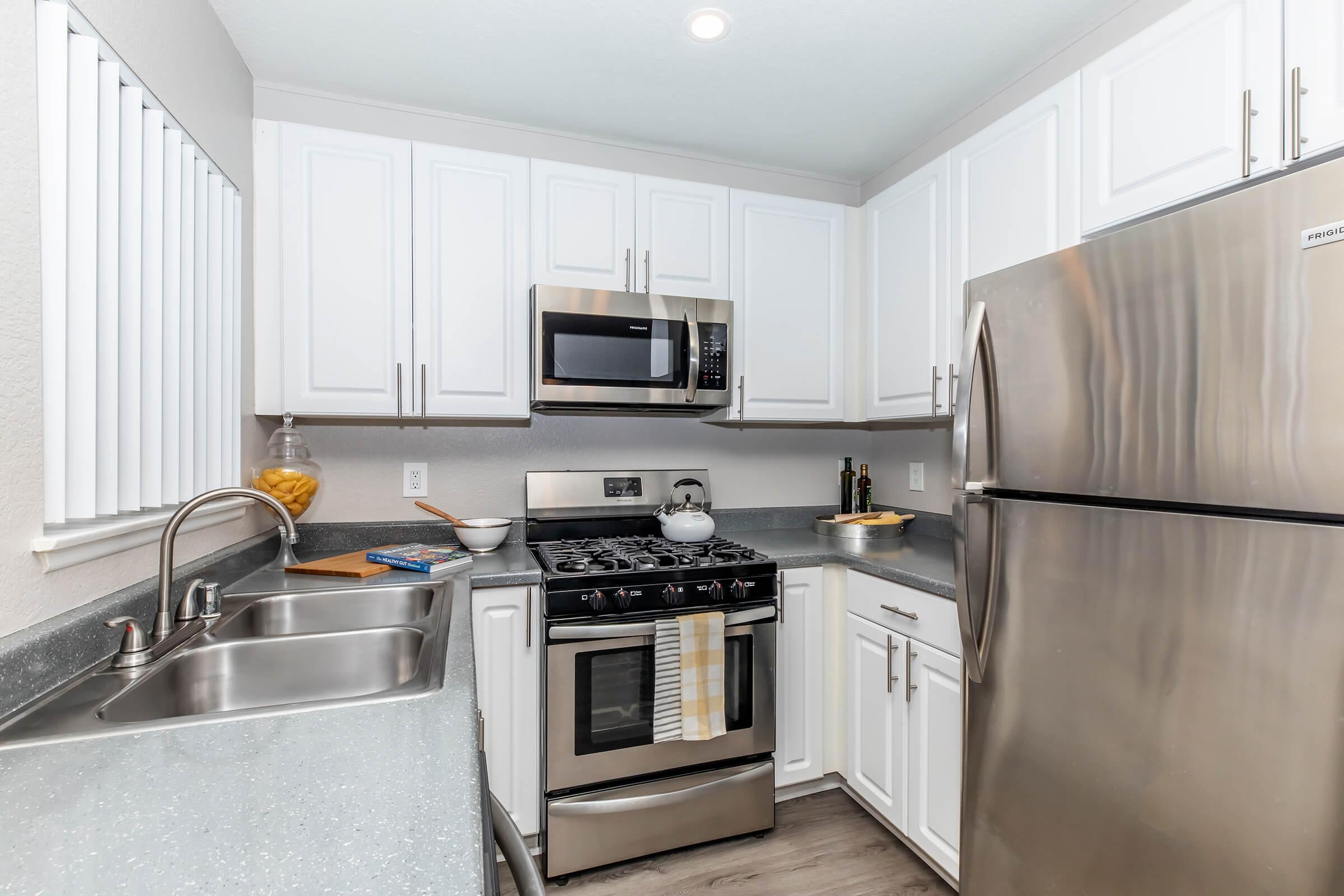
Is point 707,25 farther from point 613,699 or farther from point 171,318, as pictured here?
point 613,699

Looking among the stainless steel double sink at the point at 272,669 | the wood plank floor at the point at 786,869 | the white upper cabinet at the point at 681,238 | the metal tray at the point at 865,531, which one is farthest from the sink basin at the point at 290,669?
the metal tray at the point at 865,531

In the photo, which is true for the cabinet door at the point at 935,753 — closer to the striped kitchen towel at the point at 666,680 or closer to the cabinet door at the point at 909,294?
the striped kitchen towel at the point at 666,680

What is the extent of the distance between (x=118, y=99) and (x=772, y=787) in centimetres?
235

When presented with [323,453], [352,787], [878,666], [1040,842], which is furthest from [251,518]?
[1040,842]

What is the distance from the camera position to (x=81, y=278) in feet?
3.55

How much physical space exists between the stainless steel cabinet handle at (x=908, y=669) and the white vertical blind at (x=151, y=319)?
188 cm

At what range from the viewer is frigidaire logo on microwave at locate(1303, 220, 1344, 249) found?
903 mm

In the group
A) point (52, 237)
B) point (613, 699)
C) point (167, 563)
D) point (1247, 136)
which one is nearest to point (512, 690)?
point (613, 699)

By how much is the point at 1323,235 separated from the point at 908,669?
1343 millimetres

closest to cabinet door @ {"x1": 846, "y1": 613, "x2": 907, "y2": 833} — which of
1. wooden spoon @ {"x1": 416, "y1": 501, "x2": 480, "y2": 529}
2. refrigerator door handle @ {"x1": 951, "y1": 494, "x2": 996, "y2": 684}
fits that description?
refrigerator door handle @ {"x1": 951, "y1": 494, "x2": 996, "y2": 684}

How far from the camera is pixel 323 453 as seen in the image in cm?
225

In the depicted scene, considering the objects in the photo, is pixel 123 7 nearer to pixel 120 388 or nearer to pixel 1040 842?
pixel 120 388

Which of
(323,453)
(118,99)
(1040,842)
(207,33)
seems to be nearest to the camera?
(118,99)

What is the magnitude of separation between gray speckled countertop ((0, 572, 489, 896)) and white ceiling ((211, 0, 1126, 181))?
1727 millimetres
